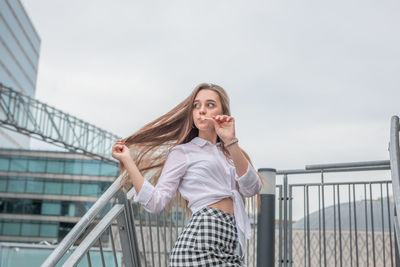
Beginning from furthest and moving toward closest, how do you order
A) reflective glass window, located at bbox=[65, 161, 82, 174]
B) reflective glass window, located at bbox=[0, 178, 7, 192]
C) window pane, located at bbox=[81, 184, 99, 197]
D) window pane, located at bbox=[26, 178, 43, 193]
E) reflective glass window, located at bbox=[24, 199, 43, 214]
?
1. reflective glass window, located at bbox=[65, 161, 82, 174]
2. window pane, located at bbox=[81, 184, 99, 197]
3. window pane, located at bbox=[26, 178, 43, 193]
4. reflective glass window, located at bbox=[24, 199, 43, 214]
5. reflective glass window, located at bbox=[0, 178, 7, 192]

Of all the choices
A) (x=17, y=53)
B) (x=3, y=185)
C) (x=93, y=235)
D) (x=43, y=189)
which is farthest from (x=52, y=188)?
(x=93, y=235)

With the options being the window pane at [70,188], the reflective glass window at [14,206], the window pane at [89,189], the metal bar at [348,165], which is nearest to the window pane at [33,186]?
the reflective glass window at [14,206]

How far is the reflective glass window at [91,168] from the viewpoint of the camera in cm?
2809

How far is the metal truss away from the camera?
60.1ft

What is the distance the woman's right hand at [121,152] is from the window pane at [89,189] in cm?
2635

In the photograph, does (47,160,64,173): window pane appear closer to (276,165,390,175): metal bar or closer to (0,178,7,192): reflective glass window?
(0,178,7,192): reflective glass window

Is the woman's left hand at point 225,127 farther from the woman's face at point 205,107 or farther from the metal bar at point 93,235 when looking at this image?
the metal bar at point 93,235

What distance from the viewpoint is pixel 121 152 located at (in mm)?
2418

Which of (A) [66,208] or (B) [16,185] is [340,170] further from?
(A) [66,208]

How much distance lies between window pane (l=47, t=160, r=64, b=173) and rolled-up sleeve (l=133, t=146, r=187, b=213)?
26777mm

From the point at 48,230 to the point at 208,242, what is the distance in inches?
1042

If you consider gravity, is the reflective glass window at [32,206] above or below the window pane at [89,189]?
below

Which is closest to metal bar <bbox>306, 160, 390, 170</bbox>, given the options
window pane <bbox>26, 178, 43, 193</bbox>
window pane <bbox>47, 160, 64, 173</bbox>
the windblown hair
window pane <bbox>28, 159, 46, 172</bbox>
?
the windblown hair

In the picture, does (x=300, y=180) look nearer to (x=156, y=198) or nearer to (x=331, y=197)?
(x=331, y=197)
